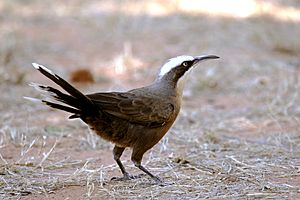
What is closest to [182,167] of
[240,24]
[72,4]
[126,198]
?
[126,198]

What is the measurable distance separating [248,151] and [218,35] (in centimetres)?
630

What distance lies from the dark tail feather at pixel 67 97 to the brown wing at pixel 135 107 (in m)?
0.10

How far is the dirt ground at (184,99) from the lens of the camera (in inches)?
194

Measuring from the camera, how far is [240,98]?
28.5 ft

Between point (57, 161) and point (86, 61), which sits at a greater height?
point (86, 61)

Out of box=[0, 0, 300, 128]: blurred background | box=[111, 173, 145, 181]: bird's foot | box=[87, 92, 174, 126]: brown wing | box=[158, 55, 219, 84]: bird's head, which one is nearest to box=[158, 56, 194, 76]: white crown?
box=[158, 55, 219, 84]: bird's head

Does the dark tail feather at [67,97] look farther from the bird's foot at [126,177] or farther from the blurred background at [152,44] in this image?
the blurred background at [152,44]

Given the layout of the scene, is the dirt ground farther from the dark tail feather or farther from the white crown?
the white crown

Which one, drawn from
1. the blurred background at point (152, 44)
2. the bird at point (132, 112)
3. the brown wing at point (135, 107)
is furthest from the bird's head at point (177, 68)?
the blurred background at point (152, 44)

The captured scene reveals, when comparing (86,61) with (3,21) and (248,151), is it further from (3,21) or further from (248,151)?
Result: (248,151)

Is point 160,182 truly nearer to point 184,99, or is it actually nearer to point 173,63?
point 173,63

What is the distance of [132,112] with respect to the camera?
5000 mm

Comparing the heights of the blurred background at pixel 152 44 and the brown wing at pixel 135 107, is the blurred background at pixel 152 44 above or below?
above

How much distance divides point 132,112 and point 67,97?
0.51 metres
